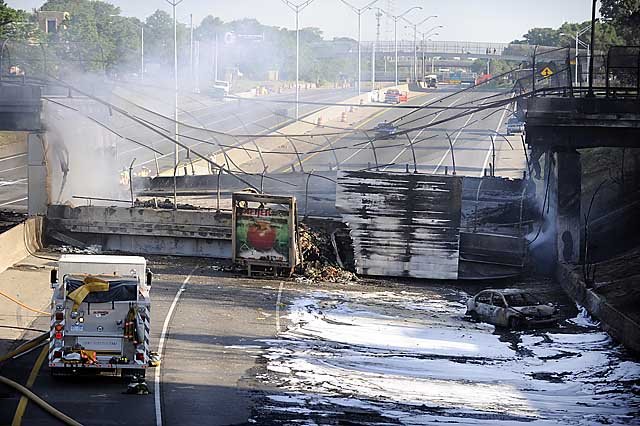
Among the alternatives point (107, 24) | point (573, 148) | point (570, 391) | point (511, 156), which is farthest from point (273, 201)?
point (107, 24)

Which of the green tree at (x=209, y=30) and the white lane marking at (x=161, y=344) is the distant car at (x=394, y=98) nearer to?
the green tree at (x=209, y=30)

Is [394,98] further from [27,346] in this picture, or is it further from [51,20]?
[27,346]

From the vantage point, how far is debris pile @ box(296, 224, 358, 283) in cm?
3850

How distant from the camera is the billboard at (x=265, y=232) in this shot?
37438mm

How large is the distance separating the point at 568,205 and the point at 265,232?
10.9 metres

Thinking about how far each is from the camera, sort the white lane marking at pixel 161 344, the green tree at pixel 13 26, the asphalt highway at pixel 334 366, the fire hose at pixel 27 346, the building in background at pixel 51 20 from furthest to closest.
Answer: the building in background at pixel 51 20
the green tree at pixel 13 26
the fire hose at pixel 27 346
the asphalt highway at pixel 334 366
the white lane marking at pixel 161 344

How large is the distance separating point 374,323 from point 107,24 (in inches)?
3767

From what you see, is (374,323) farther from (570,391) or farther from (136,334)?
(136,334)

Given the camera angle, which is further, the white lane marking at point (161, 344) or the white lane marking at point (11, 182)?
the white lane marking at point (11, 182)

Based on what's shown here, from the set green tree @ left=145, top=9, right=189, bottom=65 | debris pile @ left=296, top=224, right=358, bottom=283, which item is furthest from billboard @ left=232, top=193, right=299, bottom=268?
green tree @ left=145, top=9, right=189, bottom=65

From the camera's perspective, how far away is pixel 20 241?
39.4m

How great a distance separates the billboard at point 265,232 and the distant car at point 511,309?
746 cm

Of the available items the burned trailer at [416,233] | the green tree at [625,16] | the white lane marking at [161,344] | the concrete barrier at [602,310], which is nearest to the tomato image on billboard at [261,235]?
the white lane marking at [161,344]

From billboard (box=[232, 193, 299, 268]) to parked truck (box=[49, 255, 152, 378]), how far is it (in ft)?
53.0
